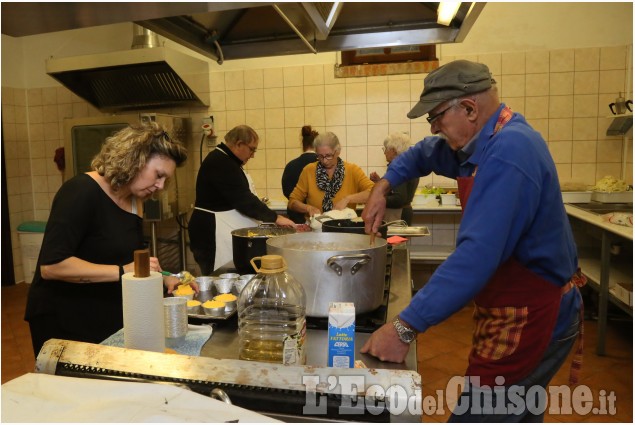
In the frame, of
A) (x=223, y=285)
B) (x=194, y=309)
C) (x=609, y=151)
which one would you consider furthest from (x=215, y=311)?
(x=609, y=151)

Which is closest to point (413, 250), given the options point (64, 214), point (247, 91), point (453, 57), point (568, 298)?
point (453, 57)

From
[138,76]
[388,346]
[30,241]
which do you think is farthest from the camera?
[30,241]

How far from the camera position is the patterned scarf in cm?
353

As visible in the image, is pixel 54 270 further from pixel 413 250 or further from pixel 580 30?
pixel 580 30

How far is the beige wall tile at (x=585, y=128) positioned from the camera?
4.32 m

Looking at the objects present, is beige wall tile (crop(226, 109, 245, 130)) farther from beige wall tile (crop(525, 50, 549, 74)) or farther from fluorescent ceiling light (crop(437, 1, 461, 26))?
fluorescent ceiling light (crop(437, 1, 461, 26))

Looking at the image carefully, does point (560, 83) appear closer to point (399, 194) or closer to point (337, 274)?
point (399, 194)

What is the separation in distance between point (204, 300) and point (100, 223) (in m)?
0.48

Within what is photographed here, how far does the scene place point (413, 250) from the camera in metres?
4.30

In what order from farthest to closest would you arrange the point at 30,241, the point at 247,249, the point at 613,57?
the point at 30,241, the point at 613,57, the point at 247,249

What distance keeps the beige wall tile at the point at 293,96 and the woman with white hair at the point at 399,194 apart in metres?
1.30

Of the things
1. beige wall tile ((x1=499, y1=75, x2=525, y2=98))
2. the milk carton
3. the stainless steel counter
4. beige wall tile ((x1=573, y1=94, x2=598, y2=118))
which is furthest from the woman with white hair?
the milk carton

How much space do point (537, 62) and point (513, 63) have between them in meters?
0.21

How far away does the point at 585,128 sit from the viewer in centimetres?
433
